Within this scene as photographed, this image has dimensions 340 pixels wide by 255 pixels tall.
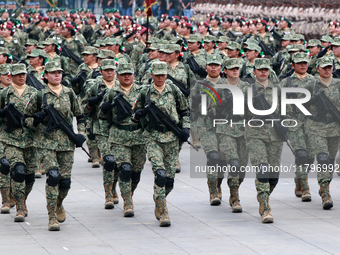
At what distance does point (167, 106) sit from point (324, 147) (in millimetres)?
2526

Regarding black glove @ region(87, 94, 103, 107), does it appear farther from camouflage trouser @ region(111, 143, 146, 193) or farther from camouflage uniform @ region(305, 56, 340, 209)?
camouflage uniform @ region(305, 56, 340, 209)

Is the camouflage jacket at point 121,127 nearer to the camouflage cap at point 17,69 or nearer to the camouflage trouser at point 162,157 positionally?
the camouflage trouser at point 162,157

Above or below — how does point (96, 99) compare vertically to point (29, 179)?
above

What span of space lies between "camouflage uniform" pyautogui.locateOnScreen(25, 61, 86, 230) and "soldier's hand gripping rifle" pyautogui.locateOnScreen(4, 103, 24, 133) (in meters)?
0.33

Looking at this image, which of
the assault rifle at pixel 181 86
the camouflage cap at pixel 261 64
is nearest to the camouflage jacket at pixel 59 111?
the camouflage cap at pixel 261 64

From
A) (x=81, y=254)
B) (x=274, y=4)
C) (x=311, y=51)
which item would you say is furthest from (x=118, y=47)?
(x=274, y=4)

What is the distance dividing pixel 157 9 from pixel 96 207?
35.8 meters

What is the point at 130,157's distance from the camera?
10695 millimetres

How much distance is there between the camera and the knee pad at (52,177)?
967cm

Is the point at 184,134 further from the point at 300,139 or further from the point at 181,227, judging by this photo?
the point at 300,139

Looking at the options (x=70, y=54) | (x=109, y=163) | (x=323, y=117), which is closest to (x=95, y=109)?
(x=109, y=163)

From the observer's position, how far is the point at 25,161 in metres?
10.6

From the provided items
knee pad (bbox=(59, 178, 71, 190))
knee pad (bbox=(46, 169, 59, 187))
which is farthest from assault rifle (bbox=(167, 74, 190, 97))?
knee pad (bbox=(46, 169, 59, 187))

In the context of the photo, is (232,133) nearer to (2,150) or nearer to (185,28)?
(2,150)
